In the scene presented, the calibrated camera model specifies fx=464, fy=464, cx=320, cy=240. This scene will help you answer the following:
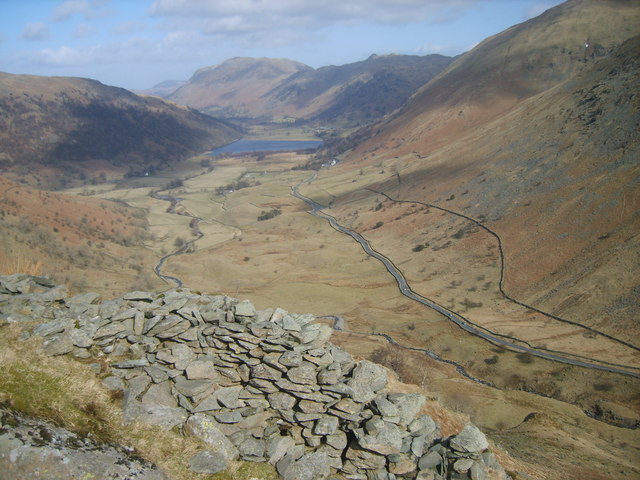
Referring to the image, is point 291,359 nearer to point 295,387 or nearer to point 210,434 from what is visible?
point 295,387

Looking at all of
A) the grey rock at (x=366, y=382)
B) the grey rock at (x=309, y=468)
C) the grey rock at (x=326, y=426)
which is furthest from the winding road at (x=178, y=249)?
the grey rock at (x=309, y=468)

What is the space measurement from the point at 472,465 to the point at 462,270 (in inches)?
2501

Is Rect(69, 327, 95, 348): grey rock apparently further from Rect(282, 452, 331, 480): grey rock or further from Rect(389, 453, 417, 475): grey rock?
Rect(389, 453, 417, 475): grey rock

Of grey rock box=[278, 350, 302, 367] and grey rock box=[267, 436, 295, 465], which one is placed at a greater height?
grey rock box=[278, 350, 302, 367]

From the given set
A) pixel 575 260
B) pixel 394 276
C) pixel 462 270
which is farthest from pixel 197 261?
pixel 575 260

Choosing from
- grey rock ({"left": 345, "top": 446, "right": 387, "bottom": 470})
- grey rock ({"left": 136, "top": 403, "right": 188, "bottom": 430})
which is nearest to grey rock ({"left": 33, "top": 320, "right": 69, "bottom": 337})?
grey rock ({"left": 136, "top": 403, "right": 188, "bottom": 430})

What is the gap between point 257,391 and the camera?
16516 mm

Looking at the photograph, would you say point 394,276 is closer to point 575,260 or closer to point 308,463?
point 575,260

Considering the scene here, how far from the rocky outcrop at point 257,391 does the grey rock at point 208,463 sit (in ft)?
0.10

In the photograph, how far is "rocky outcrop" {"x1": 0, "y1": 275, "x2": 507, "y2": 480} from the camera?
14812 millimetres

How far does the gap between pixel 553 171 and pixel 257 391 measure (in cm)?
8614

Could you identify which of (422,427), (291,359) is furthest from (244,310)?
(422,427)

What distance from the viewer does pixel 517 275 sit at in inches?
2657

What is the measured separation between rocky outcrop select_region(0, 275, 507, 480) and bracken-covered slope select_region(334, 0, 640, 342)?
41.6 m
